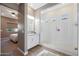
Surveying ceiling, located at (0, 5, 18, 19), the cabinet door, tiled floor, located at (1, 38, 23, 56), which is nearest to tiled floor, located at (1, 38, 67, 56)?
tiled floor, located at (1, 38, 23, 56)

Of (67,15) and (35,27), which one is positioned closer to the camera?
(67,15)

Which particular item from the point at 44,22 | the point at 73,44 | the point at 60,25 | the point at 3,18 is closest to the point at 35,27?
the point at 44,22

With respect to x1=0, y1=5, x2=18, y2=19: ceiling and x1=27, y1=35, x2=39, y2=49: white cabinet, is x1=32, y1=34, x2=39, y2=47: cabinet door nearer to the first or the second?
x1=27, y1=35, x2=39, y2=49: white cabinet

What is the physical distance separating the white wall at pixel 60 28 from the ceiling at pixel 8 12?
0.43m

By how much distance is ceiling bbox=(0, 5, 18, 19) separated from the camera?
1250 millimetres

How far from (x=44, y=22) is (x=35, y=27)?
16cm

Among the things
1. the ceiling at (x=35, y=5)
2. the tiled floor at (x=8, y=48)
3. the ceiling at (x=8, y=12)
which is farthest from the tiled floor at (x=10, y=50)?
the ceiling at (x=35, y=5)

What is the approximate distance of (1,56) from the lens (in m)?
1.23

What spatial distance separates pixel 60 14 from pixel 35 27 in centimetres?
43

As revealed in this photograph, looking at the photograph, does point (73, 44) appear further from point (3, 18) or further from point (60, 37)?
point (3, 18)

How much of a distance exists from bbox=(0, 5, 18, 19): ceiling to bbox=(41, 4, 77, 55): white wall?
1.41 ft

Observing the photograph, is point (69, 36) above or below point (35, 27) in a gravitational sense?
below

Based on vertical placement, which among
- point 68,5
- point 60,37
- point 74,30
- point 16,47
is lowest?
point 16,47

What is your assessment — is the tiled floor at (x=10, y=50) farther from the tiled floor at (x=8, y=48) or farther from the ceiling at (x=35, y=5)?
the ceiling at (x=35, y=5)
